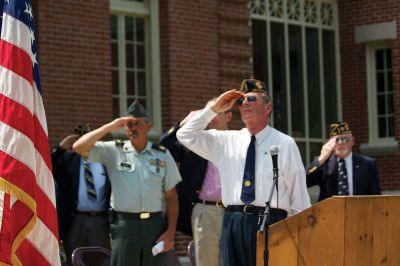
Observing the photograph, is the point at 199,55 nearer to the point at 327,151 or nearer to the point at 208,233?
the point at 327,151

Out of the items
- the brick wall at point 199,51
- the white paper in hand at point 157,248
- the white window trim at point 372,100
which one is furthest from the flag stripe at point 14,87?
the white window trim at point 372,100

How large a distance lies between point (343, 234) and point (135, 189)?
3335 millimetres

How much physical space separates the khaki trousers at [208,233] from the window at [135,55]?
5.61 m

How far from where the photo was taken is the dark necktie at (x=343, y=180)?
A: 11453 mm

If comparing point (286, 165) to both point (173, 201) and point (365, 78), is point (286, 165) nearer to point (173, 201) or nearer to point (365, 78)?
point (173, 201)

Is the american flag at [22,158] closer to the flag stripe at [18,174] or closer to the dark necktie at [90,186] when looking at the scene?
the flag stripe at [18,174]

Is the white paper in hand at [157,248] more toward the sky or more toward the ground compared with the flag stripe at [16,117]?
more toward the ground

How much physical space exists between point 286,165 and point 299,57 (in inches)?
443

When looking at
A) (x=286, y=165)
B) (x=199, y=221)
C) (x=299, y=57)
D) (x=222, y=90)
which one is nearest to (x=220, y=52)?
(x=222, y=90)

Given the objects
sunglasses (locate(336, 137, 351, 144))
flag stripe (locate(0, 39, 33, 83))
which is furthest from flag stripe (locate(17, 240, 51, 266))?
sunglasses (locate(336, 137, 351, 144))

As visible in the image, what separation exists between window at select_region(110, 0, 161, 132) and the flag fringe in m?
7.96

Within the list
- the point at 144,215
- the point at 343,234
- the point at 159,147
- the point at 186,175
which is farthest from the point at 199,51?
the point at 343,234

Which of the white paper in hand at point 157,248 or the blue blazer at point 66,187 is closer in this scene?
the white paper in hand at point 157,248

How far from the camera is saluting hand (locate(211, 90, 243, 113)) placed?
8.30 m
